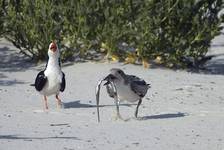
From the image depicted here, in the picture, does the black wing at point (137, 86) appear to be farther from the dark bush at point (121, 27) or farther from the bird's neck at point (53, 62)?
the dark bush at point (121, 27)

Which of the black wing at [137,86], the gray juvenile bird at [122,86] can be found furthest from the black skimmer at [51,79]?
the black wing at [137,86]

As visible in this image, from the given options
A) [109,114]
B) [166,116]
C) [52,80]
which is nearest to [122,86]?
[109,114]

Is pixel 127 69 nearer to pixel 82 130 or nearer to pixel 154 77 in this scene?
pixel 154 77

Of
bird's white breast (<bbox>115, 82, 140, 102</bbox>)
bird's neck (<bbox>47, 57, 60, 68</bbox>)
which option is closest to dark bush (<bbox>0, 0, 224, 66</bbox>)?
bird's neck (<bbox>47, 57, 60, 68</bbox>)

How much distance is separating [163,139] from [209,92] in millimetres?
4681

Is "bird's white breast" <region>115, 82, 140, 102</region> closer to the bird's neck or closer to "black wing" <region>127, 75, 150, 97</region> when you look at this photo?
"black wing" <region>127, 75, 150, 97</region>

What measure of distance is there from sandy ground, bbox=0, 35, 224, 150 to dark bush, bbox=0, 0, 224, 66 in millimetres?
516

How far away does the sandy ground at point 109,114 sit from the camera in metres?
7.94

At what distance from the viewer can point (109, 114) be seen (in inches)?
402

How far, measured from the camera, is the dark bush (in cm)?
1550

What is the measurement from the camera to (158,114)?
10.3 m

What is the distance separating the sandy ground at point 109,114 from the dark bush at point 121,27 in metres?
0.52

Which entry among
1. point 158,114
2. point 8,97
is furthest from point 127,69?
point 158,114

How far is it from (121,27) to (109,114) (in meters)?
5.62
